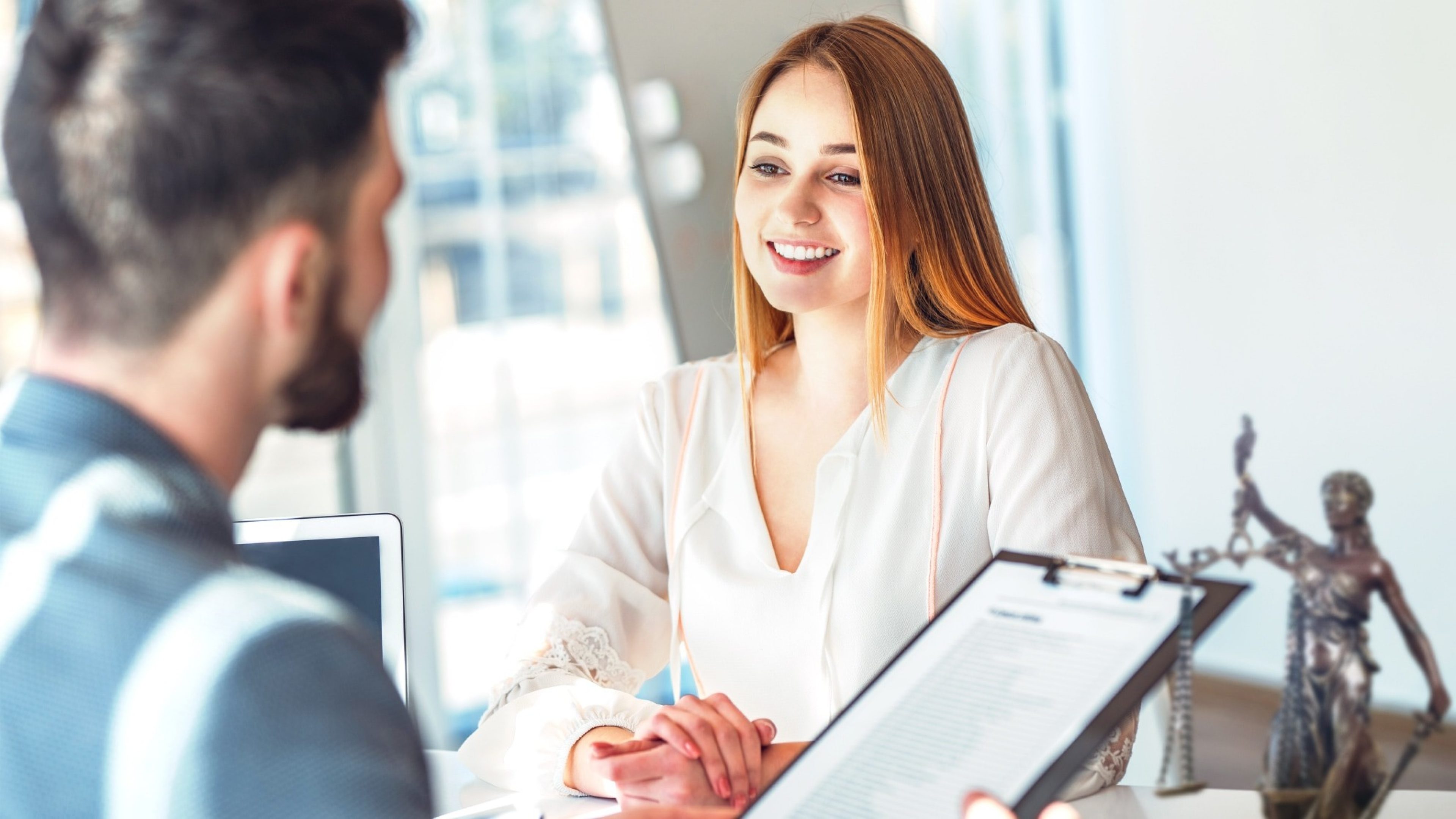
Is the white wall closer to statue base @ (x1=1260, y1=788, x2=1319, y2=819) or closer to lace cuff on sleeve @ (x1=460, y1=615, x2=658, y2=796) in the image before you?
lace cuff on sleeve @ (x1=460, y1=615, x2=658, y2=796)

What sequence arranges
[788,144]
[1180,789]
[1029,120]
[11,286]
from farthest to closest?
[1029,120] < [11,286] < [788,144] < [1180,789]

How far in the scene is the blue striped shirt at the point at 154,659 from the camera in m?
0.48

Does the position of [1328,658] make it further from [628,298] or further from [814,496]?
[628,298]

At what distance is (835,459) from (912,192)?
0.33m

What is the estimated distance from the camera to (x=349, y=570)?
1.15 metres

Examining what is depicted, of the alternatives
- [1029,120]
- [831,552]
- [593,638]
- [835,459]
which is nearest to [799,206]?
[835,459]

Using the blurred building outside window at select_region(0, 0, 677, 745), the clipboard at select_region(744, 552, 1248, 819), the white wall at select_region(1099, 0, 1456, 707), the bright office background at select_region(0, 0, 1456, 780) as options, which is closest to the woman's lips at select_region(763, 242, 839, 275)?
the clipboard at select_region(744, 552, 1248, 819)

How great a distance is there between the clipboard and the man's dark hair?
1.43 ft

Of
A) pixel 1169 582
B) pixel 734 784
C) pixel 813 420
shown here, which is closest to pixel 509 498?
pixel 813 420

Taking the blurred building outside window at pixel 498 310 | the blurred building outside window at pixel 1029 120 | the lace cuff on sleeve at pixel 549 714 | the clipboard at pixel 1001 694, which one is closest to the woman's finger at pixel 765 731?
the lace cuff on sleeve at pixel 549 714

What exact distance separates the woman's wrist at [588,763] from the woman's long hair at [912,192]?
50 cm

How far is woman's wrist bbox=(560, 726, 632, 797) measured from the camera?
46.4 inches

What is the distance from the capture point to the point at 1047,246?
421cm

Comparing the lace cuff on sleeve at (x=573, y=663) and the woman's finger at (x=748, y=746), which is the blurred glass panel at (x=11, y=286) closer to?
→ the lace cuff on sleeve at (x=573, y=663)
